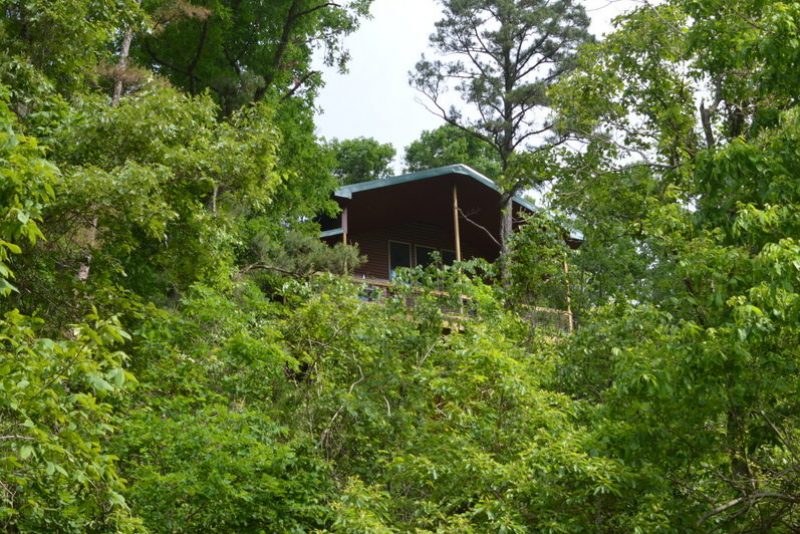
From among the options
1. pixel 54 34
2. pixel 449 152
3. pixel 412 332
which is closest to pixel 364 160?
pixel 449 152

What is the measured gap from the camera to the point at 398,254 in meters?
26.7

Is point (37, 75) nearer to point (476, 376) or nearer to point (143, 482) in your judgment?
point (143, 482)

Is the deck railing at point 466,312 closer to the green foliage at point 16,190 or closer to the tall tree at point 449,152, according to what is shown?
the green foliage at point 16,190

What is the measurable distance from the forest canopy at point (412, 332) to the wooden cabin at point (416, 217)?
19.3 feet

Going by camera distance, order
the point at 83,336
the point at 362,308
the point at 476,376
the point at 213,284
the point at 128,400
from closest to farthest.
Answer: the point at 83,336 → the point at 476,376 → the point at 128,400 → the point at 362,308 → the point at 213,284

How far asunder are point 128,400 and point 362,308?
115 inches

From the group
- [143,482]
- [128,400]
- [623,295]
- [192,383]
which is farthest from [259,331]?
[623,295]

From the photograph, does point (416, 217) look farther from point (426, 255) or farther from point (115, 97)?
point (115, 97)

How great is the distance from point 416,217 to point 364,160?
52.1ft

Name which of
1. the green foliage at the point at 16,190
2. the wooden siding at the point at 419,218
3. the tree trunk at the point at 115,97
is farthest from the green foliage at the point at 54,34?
the wooden siding at the point at 419,218

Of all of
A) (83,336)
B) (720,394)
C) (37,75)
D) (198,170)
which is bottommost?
(720,394)

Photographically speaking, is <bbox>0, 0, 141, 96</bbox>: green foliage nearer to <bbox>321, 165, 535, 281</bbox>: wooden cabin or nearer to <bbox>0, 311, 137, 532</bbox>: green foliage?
<bbox>0, 311, 137, 532</bbox>: green foliage

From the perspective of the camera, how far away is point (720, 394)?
7637mm

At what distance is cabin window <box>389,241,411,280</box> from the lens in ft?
87.0
